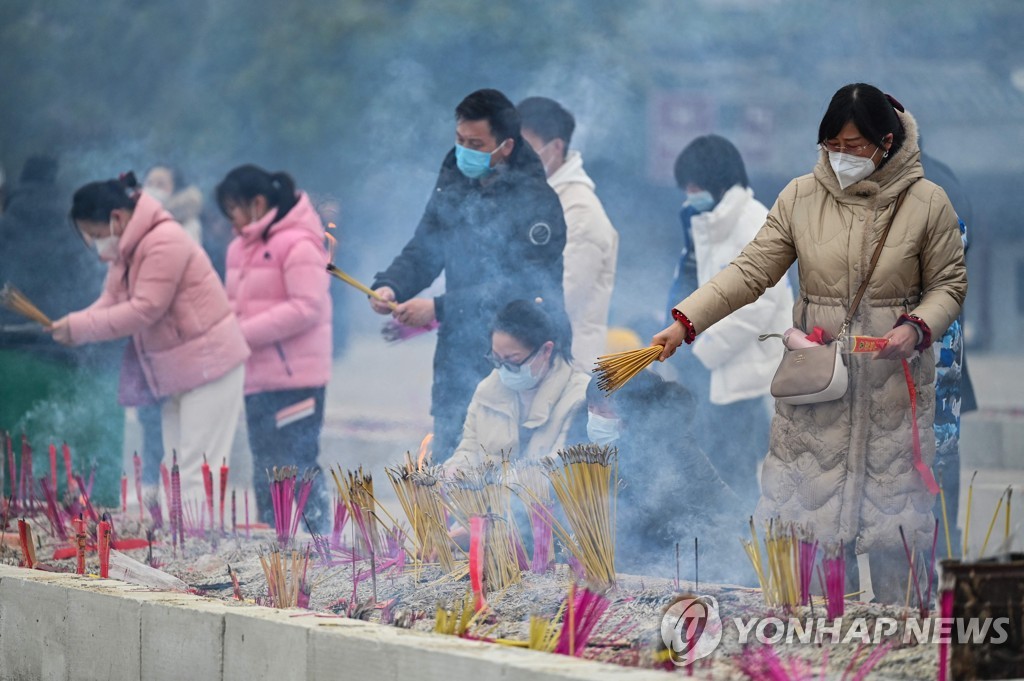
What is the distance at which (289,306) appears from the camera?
395 inches

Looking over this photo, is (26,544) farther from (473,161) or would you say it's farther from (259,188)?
(259,188)

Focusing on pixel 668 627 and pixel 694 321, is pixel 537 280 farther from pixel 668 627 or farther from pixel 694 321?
pixel 668 627

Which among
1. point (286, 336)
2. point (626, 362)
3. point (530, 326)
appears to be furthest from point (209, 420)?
point (626, 362)

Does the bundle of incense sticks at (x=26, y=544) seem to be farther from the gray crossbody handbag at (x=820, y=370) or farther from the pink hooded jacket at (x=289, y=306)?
the gray crossbody handbag at (x=820, y=370)

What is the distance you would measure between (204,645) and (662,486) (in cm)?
237

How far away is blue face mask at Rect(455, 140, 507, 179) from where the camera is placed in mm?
8031

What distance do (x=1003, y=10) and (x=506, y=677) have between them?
17.0 feet

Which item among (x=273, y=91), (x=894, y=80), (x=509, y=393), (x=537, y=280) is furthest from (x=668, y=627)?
(x=273, y=91)

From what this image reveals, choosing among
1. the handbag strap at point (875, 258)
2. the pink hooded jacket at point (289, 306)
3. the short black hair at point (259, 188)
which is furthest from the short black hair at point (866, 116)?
the short black hair at point (259, 188)

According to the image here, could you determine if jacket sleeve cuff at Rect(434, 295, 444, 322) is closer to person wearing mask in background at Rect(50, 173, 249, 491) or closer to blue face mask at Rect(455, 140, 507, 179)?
blue face mask at Rect(455, 140, 507, 179)

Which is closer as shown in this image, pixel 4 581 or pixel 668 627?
pixel 668 627

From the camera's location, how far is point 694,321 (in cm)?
543

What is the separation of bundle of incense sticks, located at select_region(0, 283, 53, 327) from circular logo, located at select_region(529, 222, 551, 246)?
3.87 m

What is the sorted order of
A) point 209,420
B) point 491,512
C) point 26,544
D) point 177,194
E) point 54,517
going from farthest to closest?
point 177,194
point 209,420
point 54,517
point 26,544
point 491,512
